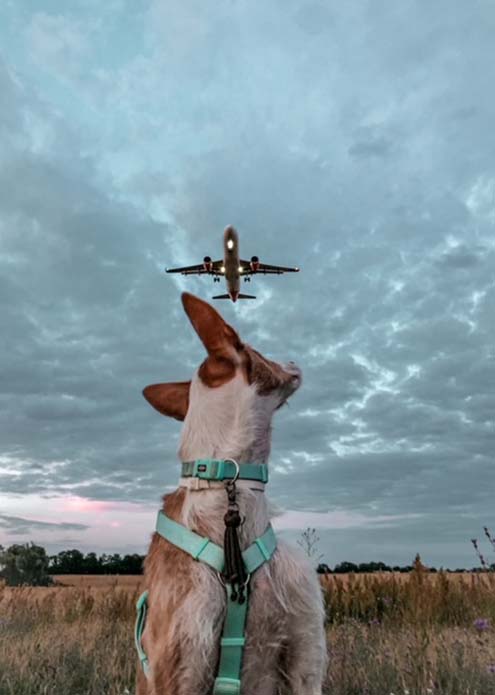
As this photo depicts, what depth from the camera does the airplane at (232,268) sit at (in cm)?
3769

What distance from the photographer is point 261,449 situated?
323cm

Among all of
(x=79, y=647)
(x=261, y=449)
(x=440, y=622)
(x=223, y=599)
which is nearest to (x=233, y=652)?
(x=223, y=599)

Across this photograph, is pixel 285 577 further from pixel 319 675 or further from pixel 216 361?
pixel 216 361

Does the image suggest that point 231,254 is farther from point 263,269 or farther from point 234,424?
point 234,424

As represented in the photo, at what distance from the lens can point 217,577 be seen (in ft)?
10.1

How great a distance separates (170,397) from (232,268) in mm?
35283

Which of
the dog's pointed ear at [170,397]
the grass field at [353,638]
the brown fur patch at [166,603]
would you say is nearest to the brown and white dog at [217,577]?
the brown fur patch at [166,603]

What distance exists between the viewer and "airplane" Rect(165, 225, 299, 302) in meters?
37.7

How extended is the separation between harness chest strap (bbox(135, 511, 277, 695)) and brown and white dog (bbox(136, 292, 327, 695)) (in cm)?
3

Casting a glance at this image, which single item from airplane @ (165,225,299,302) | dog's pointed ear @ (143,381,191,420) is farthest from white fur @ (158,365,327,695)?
airplane @ (165,225,299,302)

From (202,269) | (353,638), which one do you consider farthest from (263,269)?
(353,638)

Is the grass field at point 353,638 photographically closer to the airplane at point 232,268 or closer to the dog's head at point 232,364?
the dog's head at point 232,364

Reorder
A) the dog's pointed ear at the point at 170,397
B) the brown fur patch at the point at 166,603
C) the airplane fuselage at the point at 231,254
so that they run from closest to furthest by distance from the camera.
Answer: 1. the brown fur patch at the point at 166,603
2. the dog's pointed ear at the point at 170,397
3. the airplane fuselage at the point at 231,254

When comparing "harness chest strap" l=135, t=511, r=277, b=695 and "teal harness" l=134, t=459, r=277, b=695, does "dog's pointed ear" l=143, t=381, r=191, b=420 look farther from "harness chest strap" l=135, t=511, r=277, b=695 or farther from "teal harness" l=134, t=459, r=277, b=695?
"harness chest strap" l=135, t=511, r=277, b=695
